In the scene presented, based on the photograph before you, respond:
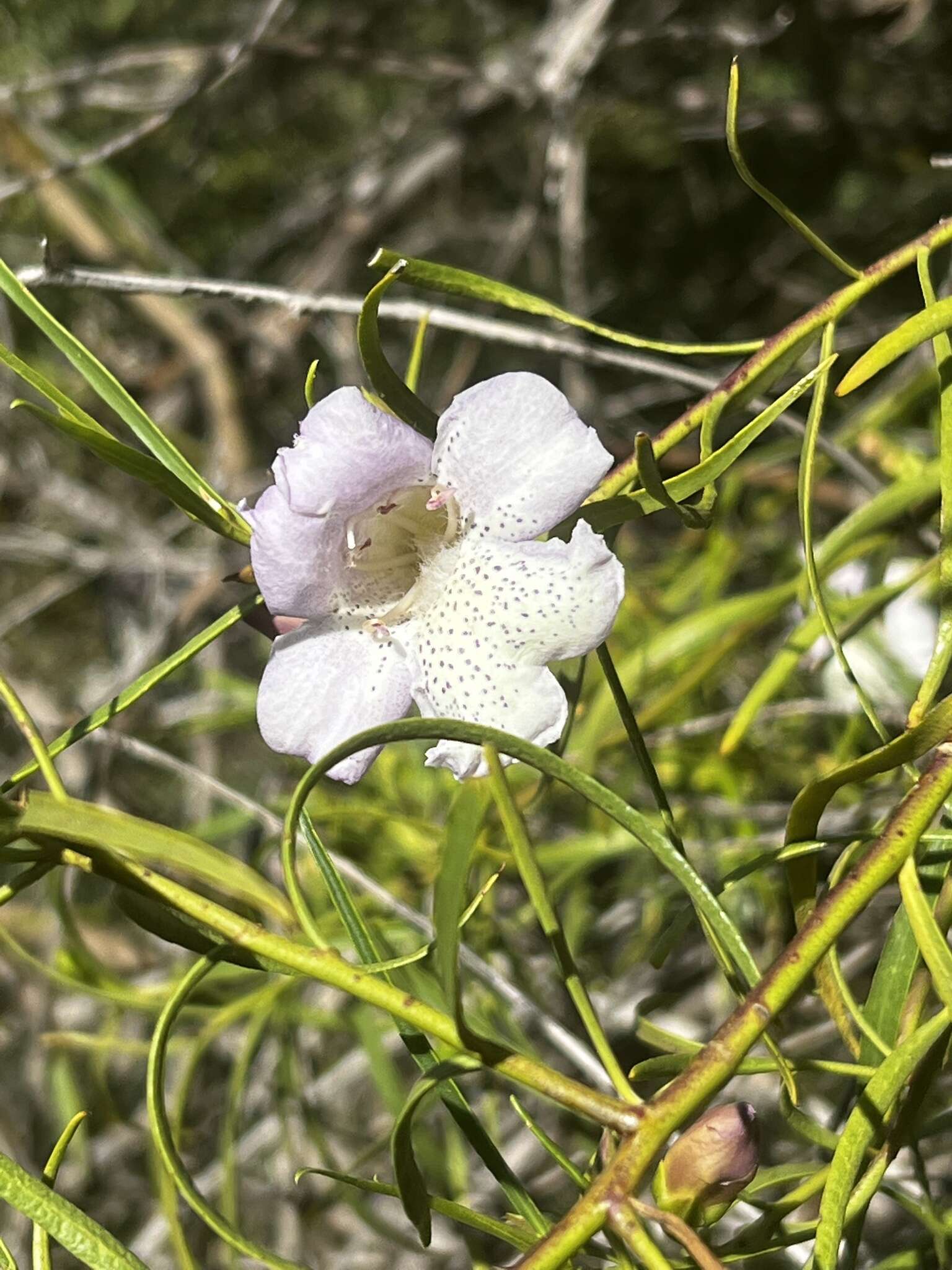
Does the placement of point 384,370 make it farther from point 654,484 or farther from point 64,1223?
point 64,1223

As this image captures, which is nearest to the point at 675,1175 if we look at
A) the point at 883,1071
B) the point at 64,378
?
the point at 883,1071

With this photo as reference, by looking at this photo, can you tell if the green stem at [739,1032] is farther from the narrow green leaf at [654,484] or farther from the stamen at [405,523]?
the stamen at [405,523]

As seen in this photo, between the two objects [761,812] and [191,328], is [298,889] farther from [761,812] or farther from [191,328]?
[191,328]

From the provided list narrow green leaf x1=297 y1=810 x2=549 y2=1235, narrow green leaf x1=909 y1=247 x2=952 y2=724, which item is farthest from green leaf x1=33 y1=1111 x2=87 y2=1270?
narrow green leaf x1=909 y1=247 x2=952 y2=724

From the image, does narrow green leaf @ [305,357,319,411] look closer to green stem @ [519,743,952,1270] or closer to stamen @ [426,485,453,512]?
stamen @ [426,485,453,512]

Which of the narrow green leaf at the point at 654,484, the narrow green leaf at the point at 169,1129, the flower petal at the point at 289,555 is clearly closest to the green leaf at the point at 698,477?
the narrow green leaf at the point at 654,484

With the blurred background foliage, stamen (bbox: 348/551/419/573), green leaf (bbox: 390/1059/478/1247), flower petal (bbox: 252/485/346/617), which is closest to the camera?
green leaf (bbox: 390/1059/478/1247)
